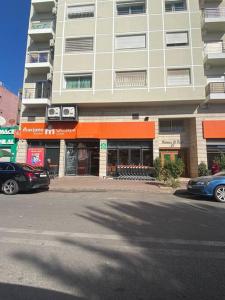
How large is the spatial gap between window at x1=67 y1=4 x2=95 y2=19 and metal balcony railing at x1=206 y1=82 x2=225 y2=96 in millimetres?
11955

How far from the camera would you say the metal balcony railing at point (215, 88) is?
17.9 meters

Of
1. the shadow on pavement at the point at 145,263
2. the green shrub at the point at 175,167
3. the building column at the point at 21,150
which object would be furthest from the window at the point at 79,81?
the shadow on pavement at the point at 145,263

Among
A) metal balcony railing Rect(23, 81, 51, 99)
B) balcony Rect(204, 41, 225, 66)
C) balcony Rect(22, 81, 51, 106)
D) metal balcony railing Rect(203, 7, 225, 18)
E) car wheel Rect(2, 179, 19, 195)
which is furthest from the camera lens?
metal balcony railing Rect(23, 81, 51, 99)

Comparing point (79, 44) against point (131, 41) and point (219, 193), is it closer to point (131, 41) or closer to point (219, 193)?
point (131, 41)

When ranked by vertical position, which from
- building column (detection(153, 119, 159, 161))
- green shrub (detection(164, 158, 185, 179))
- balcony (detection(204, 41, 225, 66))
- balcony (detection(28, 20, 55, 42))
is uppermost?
balcony (detection(28, 20, 55, 42))

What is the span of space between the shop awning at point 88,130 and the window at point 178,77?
3.64 m

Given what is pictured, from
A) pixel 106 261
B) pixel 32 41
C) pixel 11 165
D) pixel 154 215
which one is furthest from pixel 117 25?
pixel 106 261

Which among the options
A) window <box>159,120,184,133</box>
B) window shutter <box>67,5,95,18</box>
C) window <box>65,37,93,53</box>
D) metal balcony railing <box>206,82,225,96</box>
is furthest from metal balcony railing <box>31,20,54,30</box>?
metal balcony railing <box>206,82,225,96</box>

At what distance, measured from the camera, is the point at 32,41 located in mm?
21344

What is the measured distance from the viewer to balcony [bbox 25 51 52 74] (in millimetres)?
19641

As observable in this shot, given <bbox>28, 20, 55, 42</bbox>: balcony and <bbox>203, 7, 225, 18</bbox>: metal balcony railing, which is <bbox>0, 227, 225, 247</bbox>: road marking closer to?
<bbox>28, 20, 55, 42</bbox>: balcony

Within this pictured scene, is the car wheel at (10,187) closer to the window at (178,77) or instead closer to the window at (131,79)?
the window at (131,79)

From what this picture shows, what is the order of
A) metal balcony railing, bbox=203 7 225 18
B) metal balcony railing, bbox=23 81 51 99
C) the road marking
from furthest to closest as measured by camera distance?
metal balcony railing, bbox=23 81 51 99 < metal balcony railing, bbox=203 7 225 18 < the road marking

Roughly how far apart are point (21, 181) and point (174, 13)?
706 inches
